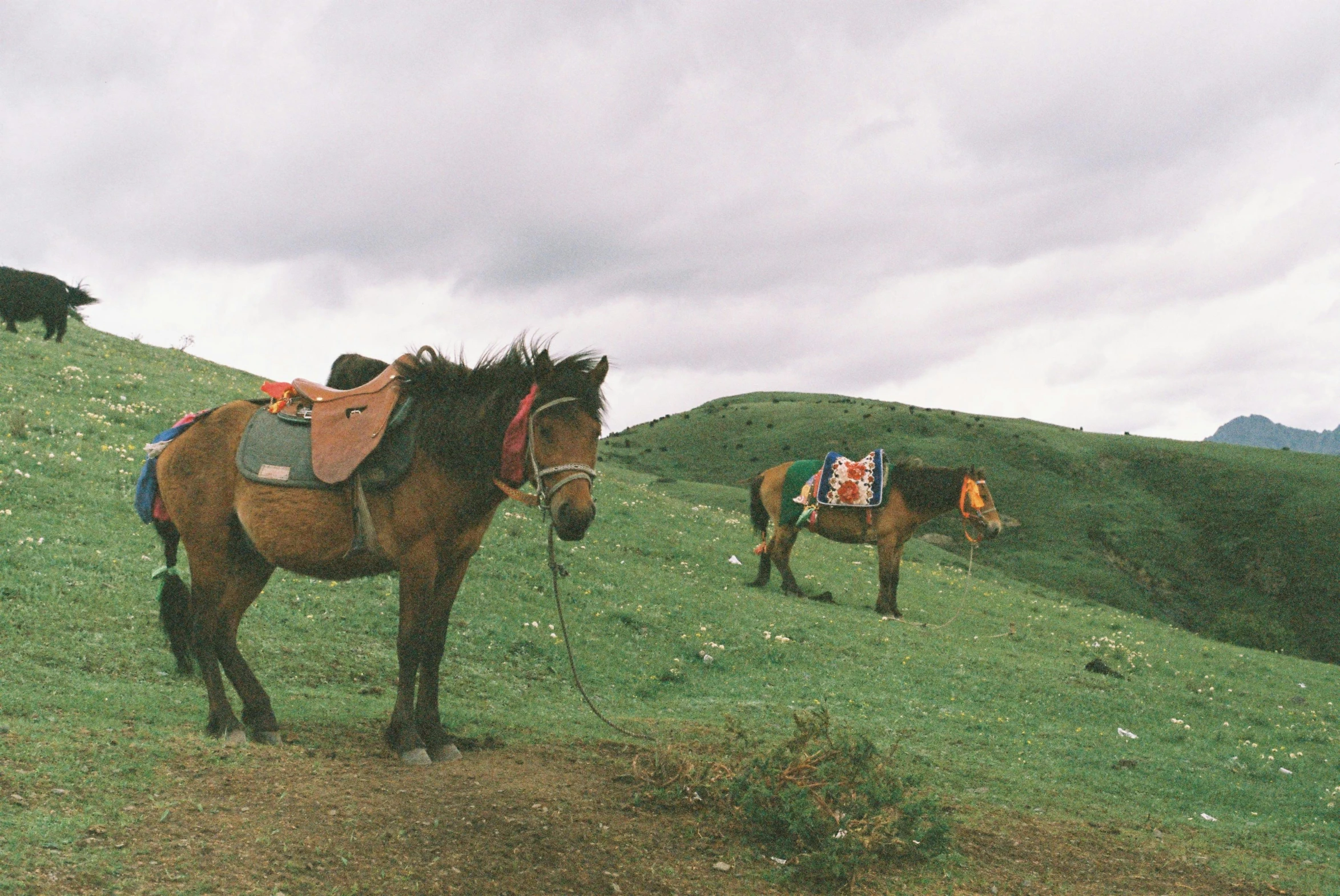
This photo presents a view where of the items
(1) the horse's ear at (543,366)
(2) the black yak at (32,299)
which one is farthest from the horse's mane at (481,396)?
(2) the black yak at (32,299)

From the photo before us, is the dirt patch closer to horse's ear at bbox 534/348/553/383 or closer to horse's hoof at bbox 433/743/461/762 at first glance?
horse's hoof at bbox 433/743/461/762

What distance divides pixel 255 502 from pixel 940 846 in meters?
5.76

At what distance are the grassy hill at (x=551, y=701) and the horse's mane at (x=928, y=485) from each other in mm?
2750

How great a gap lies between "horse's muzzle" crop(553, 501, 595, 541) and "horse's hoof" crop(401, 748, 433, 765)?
2139 millimetres

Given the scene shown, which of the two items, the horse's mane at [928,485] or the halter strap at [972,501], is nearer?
the halter strap at [972,501]

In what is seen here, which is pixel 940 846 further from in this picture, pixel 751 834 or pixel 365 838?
pixel 365 838

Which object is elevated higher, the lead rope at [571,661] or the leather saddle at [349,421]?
the leather saddle at [349,421]

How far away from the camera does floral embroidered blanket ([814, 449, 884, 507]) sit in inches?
818

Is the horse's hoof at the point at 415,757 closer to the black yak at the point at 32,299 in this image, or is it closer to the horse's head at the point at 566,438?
the horse's head at the point at 566,438

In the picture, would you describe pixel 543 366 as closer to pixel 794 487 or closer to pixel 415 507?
pixel 415 507

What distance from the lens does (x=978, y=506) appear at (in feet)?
66.6

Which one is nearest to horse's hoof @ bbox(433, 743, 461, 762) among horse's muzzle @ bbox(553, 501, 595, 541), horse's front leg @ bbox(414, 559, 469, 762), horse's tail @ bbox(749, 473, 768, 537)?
horse's front leg @ bbox(414, 559, 469, 762)

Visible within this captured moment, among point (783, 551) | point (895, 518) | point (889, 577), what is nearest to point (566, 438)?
point (889, 577)

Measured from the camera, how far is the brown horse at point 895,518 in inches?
804
